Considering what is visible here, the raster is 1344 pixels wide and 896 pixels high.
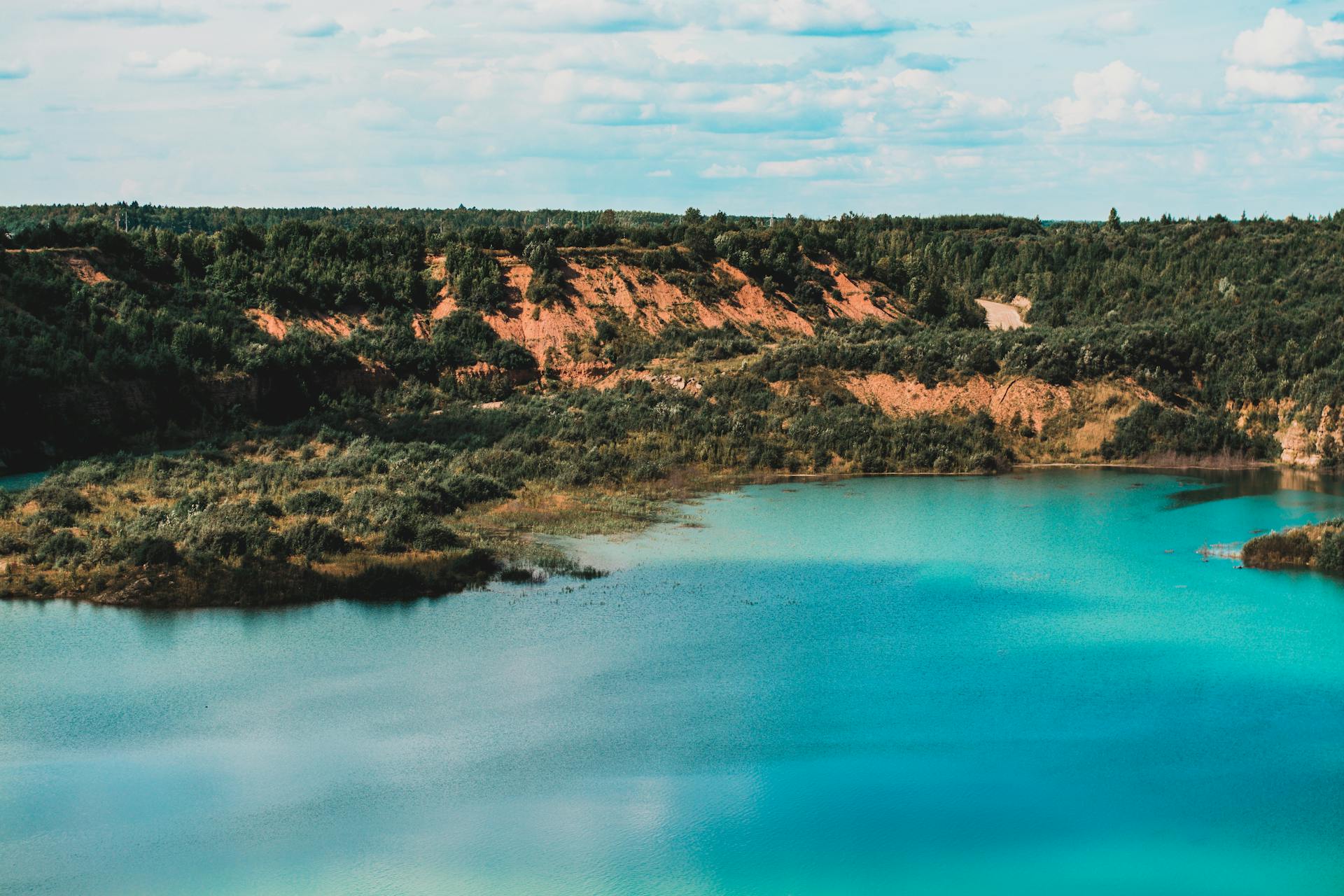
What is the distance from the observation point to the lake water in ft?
54.4

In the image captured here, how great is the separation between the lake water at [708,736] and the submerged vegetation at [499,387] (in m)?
3.42

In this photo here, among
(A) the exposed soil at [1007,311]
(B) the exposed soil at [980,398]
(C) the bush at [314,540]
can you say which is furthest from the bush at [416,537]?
(A) the exposed soil at [1007,311]

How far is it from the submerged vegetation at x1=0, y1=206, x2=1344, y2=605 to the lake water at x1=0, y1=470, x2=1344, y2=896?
3.42m

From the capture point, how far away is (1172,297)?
70.4m

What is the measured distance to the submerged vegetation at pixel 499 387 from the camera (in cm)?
3108

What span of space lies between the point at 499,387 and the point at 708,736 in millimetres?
32780

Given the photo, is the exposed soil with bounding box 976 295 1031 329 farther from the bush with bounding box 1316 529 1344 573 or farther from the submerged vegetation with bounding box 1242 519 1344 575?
the bush with bounding box 1316 529 1344 573

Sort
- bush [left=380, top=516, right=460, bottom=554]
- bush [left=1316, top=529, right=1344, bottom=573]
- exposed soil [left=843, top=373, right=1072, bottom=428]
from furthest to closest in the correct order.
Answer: exposed soil [left=843, top=373, right=1072, bottom=428], bush [left=1316, top=529, right=1344, bottom=573], bush [left=380, top=516, right=460, bottom=554]

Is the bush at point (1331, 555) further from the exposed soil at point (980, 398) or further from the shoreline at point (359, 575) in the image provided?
the shoreline at point (359, 575)

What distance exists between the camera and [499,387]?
51812mm

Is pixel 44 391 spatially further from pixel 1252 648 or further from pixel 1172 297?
pixel 1172 297

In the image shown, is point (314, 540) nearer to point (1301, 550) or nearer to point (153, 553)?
point (153, 553)

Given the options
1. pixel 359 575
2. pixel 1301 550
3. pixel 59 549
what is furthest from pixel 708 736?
pixel 1301 550

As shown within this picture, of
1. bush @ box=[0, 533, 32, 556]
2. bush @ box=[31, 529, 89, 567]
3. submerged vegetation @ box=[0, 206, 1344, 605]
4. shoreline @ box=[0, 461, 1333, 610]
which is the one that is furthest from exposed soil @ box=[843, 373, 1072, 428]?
bush @ box=[0, 533, 32, 556]
